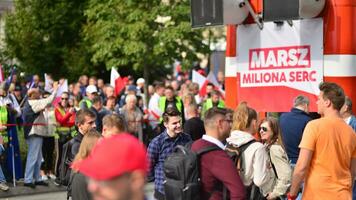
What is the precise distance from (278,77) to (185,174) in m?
4.36

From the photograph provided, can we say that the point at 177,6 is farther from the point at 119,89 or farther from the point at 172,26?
the point at 119,89

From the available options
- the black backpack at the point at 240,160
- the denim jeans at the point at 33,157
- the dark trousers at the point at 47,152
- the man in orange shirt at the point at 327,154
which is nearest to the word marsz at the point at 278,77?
the black backpack at the point at 240,160

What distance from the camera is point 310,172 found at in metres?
7.52

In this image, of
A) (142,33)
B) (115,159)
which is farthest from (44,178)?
(142,33)

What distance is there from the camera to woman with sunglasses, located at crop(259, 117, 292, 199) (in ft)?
28.1

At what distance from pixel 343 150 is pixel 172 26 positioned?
23387 millimetres

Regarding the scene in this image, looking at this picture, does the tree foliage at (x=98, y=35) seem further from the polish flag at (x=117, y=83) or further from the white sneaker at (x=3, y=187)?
the white sneaker at (x=3, y=187)

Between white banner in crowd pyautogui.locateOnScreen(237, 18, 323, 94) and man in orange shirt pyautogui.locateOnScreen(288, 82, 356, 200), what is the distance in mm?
3073

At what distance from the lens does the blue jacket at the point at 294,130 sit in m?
10.1

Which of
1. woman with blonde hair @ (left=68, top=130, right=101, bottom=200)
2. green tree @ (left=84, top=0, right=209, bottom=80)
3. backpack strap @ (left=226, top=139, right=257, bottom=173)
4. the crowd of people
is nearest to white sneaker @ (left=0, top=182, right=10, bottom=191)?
the crowd of people

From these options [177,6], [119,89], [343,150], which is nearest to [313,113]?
[343,150]

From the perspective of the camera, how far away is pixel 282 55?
35.8ft

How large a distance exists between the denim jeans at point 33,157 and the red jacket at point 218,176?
9.50m

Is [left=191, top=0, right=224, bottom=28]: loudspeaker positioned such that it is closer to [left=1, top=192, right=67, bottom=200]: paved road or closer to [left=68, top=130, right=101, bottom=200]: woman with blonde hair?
[left=68, top=130, right=101, bottom=200]: woman with blonde hair
